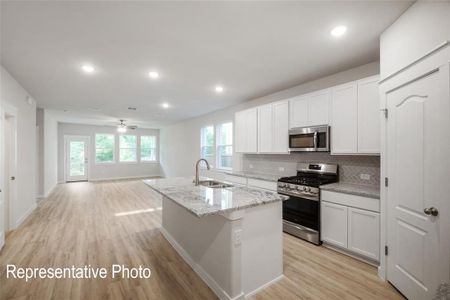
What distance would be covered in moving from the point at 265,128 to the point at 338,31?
7.37 ft

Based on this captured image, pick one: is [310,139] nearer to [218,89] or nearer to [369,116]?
[369,116]

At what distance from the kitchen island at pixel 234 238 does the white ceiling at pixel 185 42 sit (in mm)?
1776

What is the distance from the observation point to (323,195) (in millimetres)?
2857

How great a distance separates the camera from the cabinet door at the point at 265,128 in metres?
4.07

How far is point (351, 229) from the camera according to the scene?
8.43ft

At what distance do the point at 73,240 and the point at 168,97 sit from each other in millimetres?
3289

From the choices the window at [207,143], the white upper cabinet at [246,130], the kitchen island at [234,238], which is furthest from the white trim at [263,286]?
the window at [207,143]

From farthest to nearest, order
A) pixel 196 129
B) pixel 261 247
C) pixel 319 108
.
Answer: pixel 196 129
pixel 319 108
pixel 261 247

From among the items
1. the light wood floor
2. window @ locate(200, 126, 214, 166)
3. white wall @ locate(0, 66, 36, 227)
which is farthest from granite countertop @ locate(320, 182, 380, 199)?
white wall @ locate(0, 66, 36, 227)

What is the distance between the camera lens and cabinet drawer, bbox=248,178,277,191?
364 centimetres

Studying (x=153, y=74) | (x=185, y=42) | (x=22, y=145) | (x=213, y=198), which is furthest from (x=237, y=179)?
(x=22, y=145)

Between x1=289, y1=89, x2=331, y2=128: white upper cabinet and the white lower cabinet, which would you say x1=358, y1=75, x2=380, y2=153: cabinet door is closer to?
x1=289, y1=89, x2=331, y2=128: white upper cabinet

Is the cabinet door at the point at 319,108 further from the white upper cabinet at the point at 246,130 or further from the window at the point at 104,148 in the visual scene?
the window at the point at 104,148

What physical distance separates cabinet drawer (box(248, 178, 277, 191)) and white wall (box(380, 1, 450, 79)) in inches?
88.0
